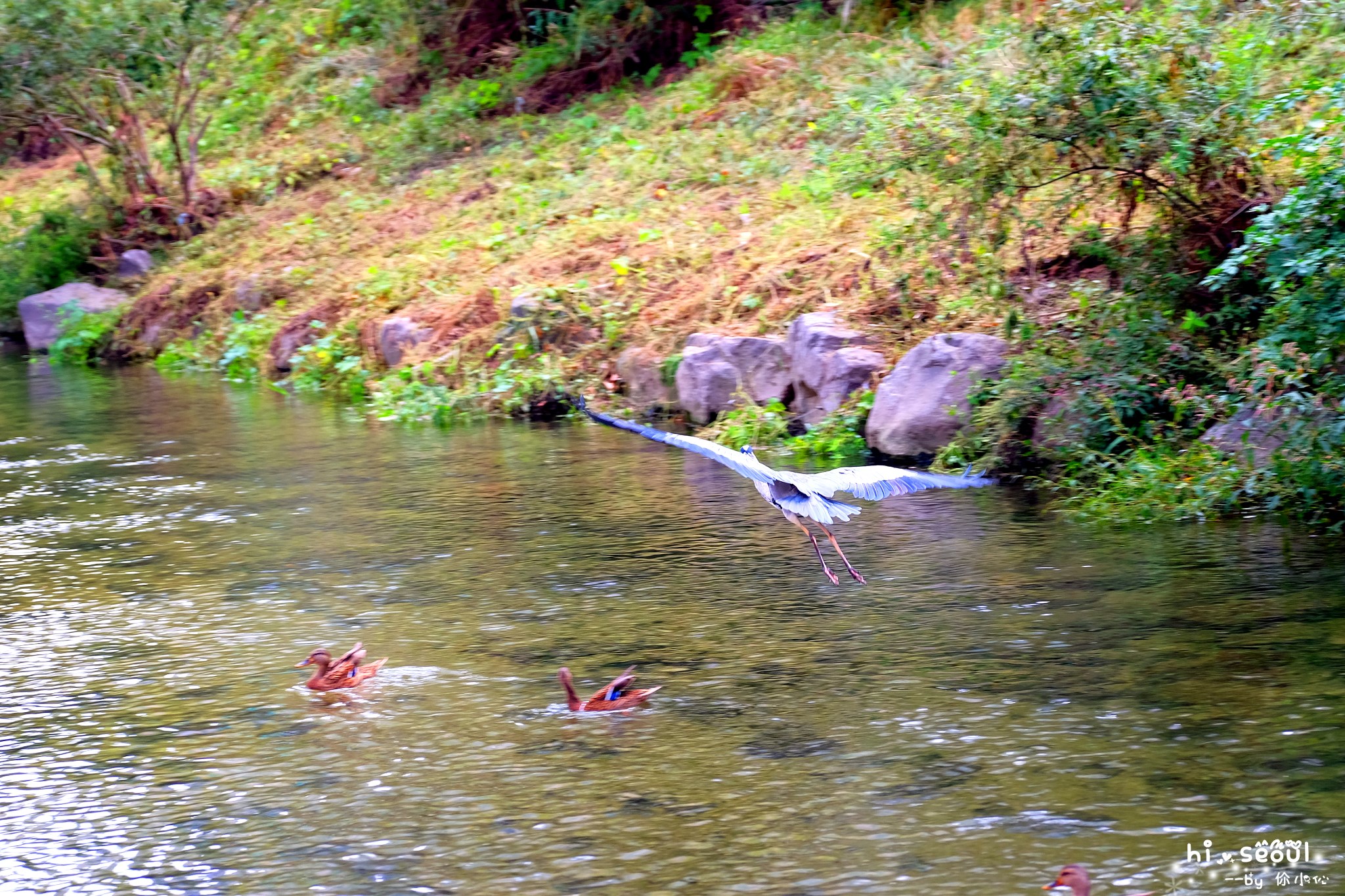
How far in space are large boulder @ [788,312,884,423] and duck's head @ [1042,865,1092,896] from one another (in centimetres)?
783

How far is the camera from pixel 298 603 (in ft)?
26.1

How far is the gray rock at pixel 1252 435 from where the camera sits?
8750mm

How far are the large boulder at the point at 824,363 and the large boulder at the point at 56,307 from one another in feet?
42.6

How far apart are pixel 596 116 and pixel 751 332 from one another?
355 inches

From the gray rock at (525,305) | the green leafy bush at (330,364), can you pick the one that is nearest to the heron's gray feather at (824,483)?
the gray rock at (525,305)

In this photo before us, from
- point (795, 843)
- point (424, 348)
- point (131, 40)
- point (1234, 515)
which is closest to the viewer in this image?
point (795, 843)

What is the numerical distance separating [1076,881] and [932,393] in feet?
22.8

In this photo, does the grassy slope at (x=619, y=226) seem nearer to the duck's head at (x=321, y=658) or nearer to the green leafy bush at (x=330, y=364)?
the green leafy bush at (x=330, y=364)

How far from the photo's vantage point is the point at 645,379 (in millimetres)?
13734

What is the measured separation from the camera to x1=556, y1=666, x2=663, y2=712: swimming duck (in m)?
5.90

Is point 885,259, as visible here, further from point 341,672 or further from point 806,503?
point 341,672

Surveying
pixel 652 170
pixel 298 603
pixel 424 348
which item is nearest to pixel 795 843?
pixel 298 603

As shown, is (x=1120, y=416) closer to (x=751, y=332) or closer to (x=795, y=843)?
(x=751, y=332)

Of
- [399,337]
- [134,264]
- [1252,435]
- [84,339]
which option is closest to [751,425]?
[1252,435]
